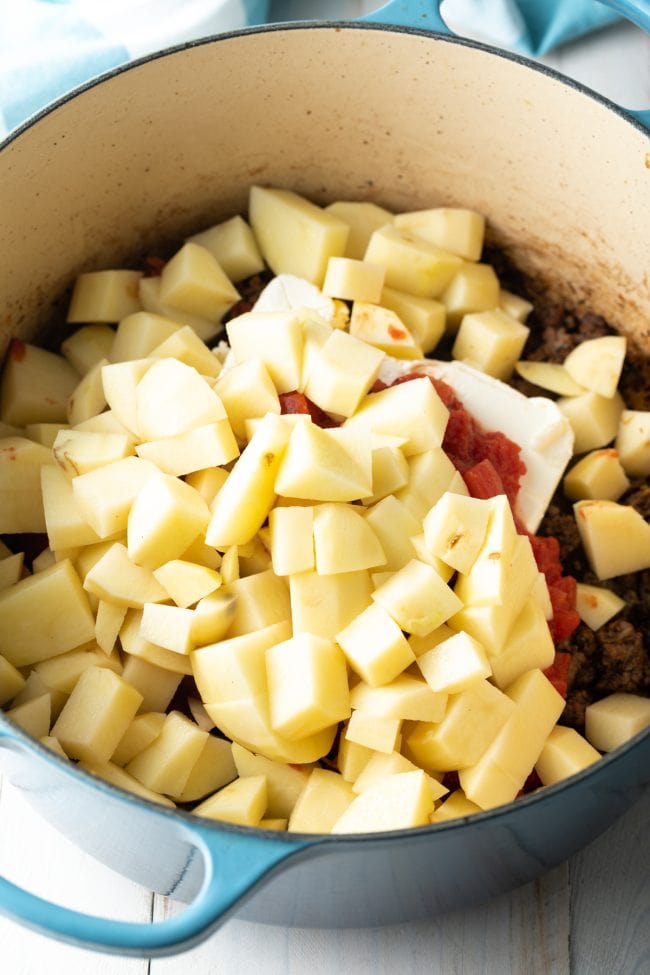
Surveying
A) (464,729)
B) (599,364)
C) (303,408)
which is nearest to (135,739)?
(464,729)

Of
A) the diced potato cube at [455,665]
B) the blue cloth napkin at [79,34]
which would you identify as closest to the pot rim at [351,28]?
the blue cloth napkin at [79,34]

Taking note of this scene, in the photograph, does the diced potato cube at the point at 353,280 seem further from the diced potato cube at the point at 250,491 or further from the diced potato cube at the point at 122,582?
the diced potato cube at the point at 122,582

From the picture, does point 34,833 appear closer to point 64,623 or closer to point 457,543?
point 64,623

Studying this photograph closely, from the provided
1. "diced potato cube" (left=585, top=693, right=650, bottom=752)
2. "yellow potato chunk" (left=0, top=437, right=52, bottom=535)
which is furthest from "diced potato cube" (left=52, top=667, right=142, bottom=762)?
"diced potato cube" (left=585, top=693, right=650, bottom=752)

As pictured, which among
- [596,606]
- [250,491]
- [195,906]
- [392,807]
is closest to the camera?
[195,906]

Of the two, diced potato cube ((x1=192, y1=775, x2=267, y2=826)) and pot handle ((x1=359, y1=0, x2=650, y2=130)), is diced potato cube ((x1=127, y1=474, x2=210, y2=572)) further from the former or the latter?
pot handle ((x1=359, y1=0, x2=650, y2=130))

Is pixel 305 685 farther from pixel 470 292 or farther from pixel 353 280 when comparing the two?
pixel 470 292
